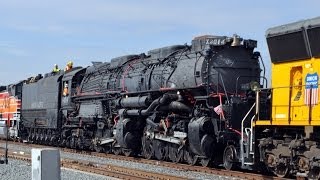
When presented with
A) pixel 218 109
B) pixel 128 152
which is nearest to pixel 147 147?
pixel 128 152

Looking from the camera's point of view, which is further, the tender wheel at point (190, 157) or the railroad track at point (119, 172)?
the tender wheel at point (190, 157)

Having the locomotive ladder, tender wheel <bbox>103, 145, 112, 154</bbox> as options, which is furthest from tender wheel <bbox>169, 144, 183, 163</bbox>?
tender wheel <bbox>103, 145, 112, 154</bbox>

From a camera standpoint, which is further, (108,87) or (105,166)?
(108,87)

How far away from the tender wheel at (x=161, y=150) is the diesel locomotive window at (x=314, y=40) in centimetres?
819

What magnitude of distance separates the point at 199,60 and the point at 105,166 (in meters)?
4.70

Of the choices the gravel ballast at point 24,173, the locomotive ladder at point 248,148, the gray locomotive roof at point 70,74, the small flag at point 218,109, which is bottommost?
the gravel ballast at point 24,173

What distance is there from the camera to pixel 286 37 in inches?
491

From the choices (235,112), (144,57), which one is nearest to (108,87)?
(144,57)

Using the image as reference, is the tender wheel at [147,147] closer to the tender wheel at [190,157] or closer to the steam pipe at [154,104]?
the steam pipe at [154,104]

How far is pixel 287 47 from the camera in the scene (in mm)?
12555

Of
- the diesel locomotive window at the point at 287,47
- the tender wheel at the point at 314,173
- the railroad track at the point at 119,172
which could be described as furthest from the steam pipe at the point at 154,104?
the tender wheel at the point at 314,173

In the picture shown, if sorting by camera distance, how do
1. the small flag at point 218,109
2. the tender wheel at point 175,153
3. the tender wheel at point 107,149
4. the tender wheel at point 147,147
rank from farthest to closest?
the tender wheel at point 107,149 → the tender wheel at point 147,147 → the tender wheel at point 175,153 → the small flag at point 218,109

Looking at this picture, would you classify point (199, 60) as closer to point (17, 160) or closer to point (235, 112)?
point (235, 112)

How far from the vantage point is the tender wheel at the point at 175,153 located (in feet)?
59.0
